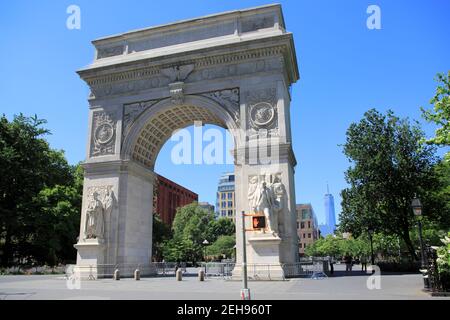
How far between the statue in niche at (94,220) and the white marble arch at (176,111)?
0.07 m

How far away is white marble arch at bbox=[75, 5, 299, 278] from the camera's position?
80.6 ft

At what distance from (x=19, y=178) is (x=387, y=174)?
34.9 meters

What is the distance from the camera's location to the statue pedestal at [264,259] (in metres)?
21.9

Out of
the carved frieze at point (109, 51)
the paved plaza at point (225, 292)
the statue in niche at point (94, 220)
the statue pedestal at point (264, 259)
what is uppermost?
the carved frieze at point (109, 51)

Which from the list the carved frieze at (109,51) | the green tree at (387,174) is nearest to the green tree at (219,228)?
the green tree at (387,174)

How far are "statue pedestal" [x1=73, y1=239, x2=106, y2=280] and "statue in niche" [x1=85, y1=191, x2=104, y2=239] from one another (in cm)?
40

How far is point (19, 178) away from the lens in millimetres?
39344

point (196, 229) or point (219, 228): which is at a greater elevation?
point (219, 228)

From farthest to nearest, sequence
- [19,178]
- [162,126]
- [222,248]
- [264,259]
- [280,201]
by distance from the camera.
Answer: [222,248] < [19,178] < [162,126] < [280,201] < [264,259]

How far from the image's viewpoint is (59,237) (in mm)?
40969

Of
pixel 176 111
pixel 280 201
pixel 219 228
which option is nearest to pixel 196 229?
pixel 219 228

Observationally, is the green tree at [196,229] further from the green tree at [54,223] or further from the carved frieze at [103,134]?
the carved frieze at [103,134]

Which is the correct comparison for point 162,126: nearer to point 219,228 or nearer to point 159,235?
point 159,235

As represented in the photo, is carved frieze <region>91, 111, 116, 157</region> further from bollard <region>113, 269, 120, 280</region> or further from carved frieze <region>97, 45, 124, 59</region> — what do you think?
bollard <region>113, 269, 120, 280</region>
